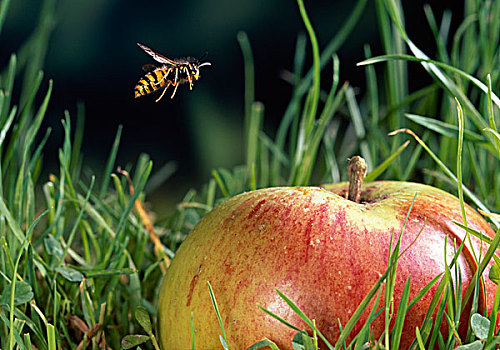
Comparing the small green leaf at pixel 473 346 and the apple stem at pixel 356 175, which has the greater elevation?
the apple stem at pixel 356 175

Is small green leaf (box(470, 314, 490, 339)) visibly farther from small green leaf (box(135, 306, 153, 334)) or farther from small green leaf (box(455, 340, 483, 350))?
small green leaf (box(135, 306, 153, 334))

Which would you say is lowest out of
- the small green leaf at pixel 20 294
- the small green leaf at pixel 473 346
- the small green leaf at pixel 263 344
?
the small green leaf at pixel 473 346

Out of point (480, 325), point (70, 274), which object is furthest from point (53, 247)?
point (480, 325)

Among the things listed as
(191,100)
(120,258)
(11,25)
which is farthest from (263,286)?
(11,25)

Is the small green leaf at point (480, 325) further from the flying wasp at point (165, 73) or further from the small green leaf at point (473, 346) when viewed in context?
the flying wasp at point (165, 73)

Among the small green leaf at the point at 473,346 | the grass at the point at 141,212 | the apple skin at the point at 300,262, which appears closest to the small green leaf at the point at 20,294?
the grass at the point at 141,212
